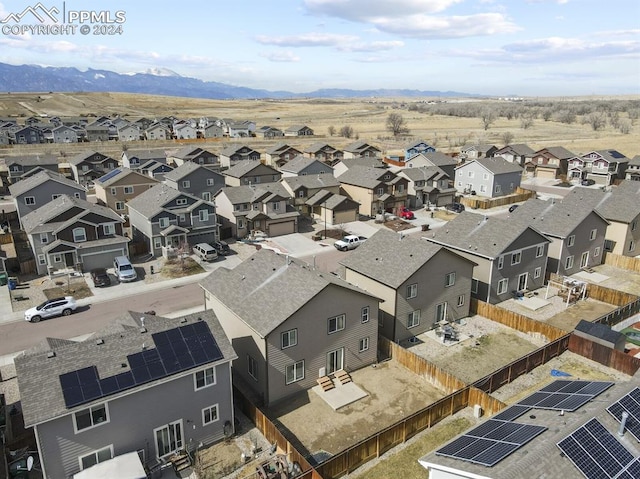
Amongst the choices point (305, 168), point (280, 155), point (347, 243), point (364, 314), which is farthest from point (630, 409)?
point (280, 155)

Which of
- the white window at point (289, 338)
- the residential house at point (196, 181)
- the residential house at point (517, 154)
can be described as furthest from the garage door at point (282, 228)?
the residential house at point (517, 154)

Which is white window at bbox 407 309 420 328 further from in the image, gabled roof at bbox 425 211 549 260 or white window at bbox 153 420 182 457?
white window at bbox 153 420 182 457

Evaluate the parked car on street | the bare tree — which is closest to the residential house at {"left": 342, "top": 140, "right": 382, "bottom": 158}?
the bare tree

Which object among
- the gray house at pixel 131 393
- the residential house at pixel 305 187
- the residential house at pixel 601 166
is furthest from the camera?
the residential house at pixel 601 166

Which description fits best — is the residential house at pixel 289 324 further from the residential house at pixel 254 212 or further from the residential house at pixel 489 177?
the residential house at pixel 489 177

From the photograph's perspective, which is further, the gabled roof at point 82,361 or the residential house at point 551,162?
the residential house at point 551,162
